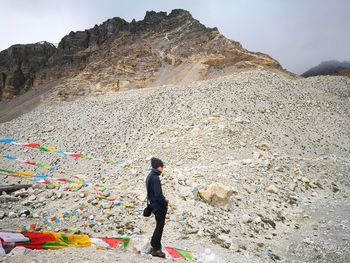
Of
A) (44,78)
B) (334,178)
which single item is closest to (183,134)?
(334,178)

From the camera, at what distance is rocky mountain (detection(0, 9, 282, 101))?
1573 inches

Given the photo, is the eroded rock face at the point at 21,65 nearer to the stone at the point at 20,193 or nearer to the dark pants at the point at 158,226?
the stone at the point at 20,193

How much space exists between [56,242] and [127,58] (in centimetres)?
4503

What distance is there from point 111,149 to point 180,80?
20.7 meters

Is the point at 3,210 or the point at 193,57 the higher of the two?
the point at 193,57

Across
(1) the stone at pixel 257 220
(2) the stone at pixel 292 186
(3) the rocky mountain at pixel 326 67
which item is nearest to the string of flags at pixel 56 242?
(1) the stone at pixel 257 220

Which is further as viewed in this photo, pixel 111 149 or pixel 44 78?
pixel 44 78

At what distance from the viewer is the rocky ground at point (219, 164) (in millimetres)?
7547

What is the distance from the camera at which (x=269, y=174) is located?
12602 millimetres

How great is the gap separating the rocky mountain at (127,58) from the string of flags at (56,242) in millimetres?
31719

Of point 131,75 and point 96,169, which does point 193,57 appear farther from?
point 96,169

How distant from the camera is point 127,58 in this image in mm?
47812

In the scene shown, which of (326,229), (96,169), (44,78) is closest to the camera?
(326,229)

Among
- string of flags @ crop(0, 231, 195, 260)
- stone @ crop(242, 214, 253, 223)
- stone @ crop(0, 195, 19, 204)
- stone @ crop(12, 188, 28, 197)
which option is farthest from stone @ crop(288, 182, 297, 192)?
stone @ crop(0, 195, 19, 204)
